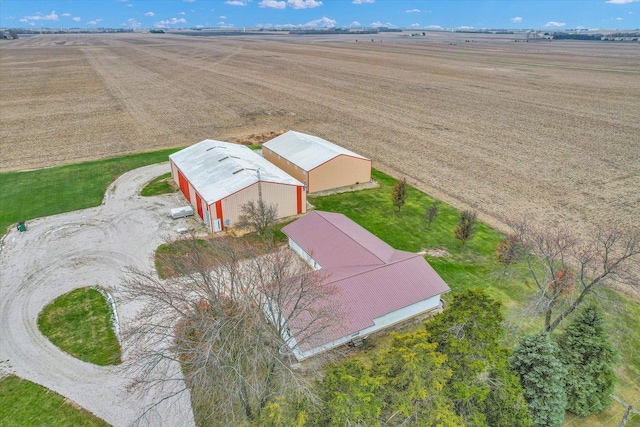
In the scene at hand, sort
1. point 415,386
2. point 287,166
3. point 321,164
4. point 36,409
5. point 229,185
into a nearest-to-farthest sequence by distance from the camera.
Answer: point 415,386, point 36,409, point 229,185, point 321,164, point 287,166

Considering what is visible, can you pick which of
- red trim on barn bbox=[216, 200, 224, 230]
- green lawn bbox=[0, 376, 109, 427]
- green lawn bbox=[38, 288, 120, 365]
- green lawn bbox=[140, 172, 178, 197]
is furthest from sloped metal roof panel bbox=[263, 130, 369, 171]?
green lawn bbox=[0, 376, 109, 427]

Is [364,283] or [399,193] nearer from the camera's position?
[364,283]

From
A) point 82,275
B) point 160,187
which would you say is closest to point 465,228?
point 82,275

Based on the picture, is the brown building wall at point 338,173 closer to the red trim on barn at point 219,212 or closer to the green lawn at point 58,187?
the red trim on barn at point 219,212

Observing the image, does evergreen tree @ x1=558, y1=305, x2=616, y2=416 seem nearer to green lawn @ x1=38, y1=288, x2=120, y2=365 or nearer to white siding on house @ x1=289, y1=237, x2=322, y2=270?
white siding on house @ x1=289, y1=237, x2=322, y2=270

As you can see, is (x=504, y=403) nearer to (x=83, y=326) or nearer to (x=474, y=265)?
(x=474, y=265)

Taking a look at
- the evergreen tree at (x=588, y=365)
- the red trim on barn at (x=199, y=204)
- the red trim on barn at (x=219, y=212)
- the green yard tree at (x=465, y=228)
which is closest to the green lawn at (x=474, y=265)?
the evergreen tree at (x=588, y=365)

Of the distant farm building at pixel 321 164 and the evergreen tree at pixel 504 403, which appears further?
the distant farm building at pixel 321 164
